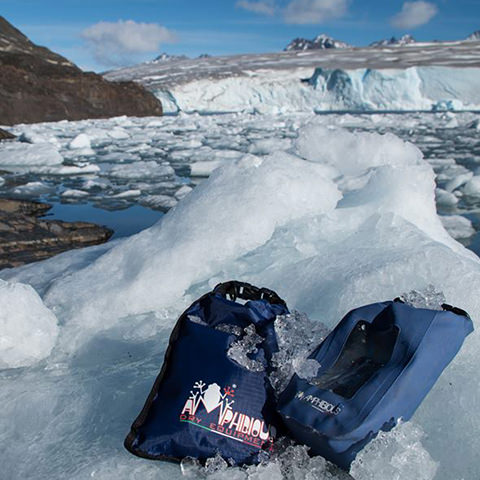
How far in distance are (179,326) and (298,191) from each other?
1.24 m

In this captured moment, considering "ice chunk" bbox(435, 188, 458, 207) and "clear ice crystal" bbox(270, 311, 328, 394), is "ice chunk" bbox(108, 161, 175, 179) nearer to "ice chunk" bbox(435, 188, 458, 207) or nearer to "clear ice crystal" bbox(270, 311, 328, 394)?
"ice chunk" bbox(435, 188, 458, 207)

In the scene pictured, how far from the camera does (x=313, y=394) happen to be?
3.58ft

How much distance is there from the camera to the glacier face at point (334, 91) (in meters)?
24.5

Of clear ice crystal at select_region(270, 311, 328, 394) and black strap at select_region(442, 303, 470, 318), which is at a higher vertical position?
black strap at select_region(442, 303, 470, 318)

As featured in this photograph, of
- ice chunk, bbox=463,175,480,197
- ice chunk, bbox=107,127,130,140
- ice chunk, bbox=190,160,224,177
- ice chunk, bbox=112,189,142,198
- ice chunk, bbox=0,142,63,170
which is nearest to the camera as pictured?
ice chunk, bbox=463,175,480,197

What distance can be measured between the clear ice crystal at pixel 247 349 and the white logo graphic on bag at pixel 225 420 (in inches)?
3.8

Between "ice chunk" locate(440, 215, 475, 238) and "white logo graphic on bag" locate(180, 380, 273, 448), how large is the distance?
293cm

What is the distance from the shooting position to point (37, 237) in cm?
355

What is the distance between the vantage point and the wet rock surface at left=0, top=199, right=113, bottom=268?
3.27 m

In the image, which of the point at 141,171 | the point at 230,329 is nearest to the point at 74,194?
the point at 141,171

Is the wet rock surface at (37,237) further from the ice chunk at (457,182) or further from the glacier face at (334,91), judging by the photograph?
the glacier face at (334,91)

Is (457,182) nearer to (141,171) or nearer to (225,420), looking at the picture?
(141,171)

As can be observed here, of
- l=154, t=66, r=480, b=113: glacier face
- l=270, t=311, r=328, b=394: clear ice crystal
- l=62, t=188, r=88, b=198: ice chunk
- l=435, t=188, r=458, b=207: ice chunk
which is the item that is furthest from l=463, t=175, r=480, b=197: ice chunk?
l=154, t=66, r=480, b=113: glacier face

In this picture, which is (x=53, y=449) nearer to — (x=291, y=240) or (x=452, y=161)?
(x=291, y=240)
